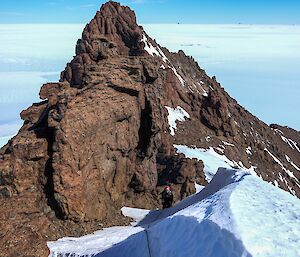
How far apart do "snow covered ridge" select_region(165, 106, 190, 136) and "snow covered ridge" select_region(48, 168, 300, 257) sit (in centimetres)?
4690

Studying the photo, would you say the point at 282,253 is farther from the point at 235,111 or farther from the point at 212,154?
the point at 235,111

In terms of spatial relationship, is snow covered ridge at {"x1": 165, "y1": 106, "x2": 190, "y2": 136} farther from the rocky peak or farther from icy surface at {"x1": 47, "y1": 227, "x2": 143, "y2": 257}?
icy surface at {"x1": 47, "y1": 227, "x2": 143, "y2": 257}

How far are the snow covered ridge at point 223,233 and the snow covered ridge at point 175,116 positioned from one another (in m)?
46.9

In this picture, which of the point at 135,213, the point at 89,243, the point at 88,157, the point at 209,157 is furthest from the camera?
the point at 209,157

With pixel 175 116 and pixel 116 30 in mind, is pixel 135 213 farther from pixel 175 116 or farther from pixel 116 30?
pixel 116 30

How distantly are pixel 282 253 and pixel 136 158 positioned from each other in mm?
19064

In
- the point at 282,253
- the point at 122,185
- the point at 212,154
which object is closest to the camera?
the point at 282,253

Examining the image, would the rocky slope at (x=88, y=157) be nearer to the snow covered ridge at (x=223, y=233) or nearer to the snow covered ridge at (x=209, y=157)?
the snow covered ridge at (x=223, y=233)

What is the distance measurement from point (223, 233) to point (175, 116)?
57.7 meters

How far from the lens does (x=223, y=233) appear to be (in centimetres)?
1463

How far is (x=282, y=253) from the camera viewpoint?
13.2 meters

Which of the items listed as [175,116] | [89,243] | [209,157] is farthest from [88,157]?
[175,116]

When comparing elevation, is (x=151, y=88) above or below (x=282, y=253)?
above

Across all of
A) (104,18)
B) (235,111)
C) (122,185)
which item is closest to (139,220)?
(122,185)
